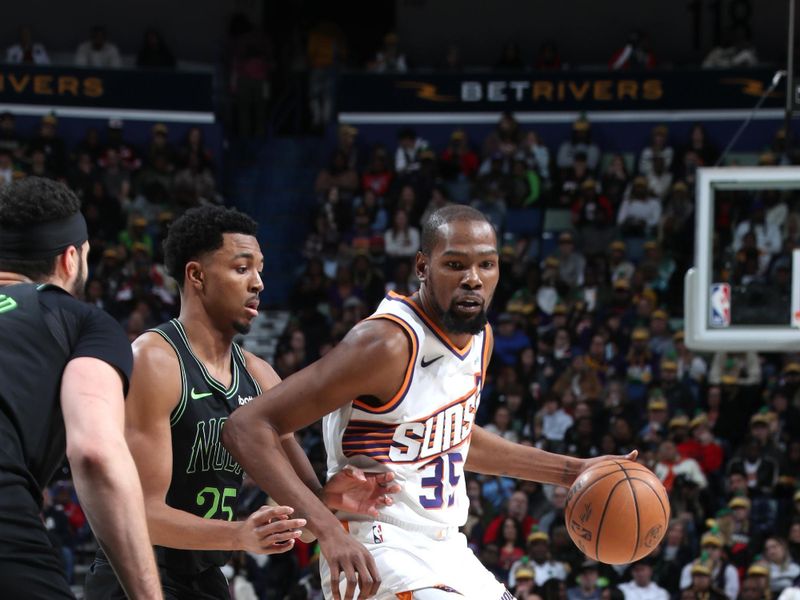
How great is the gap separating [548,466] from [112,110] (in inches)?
474

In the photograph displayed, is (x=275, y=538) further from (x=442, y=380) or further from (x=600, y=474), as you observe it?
(x=600, y=474)

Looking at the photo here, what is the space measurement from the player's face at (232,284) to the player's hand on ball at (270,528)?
1025mm

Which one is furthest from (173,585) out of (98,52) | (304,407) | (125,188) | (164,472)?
(98,52)

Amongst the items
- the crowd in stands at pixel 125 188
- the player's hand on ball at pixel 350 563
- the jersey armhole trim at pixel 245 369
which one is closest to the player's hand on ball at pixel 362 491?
the player's hand on ball at pixel 350 563

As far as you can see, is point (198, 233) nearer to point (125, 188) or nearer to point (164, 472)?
point (164, 472)

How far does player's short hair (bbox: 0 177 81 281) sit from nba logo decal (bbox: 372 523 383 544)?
154 cm

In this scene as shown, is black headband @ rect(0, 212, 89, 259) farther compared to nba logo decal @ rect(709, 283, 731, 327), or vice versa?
nba logo decal @ rect(709, 283, 731, 327)

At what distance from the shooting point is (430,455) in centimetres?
423

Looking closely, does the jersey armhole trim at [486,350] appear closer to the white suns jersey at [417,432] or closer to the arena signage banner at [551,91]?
the white suns jersey at [417,432]

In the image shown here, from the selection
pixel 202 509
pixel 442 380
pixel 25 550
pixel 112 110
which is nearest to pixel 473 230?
pixel 442 380

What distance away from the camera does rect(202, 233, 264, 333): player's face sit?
4.52m

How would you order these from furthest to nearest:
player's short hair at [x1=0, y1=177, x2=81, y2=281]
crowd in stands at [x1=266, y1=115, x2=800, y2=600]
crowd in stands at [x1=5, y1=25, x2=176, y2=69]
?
crowd in stands at [x1=5, y1=25, x2=176, y2=69]
crowd in stands at [x1=266, y1=115, x2=800, y2=600]
player's short hair at [x1=0, y1=177, x2=81, y2=281]

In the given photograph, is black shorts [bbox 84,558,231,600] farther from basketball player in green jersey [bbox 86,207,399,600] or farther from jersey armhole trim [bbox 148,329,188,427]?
jersey armhole trim [bbox 148,329,188,427]

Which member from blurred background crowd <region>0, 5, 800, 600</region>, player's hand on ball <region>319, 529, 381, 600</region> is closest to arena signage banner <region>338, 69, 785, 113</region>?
blurred background crowd <region>0, 5, 800, 600</region>
